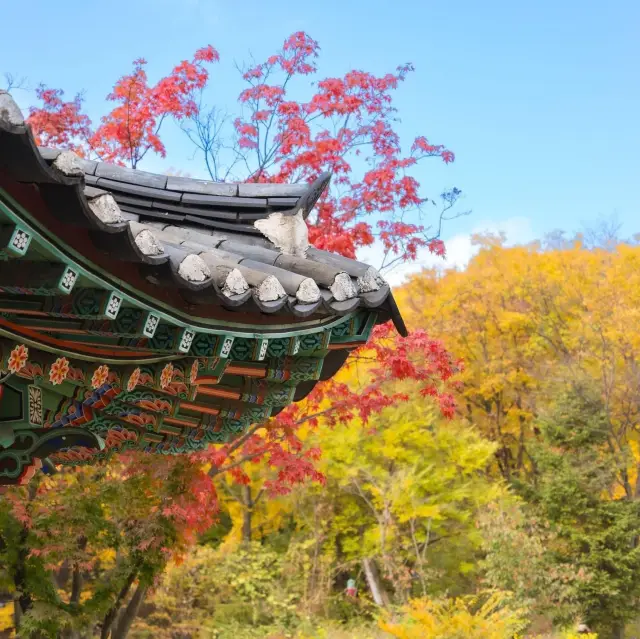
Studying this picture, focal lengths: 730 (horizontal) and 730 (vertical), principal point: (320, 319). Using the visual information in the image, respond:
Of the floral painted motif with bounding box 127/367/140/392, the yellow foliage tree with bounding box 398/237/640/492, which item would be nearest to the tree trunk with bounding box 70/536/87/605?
the floral painted motif with bounding box 127/367/140/392

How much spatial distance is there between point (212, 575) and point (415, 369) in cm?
917

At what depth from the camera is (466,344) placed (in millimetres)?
23109

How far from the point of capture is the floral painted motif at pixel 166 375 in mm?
2620

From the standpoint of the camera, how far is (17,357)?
7.41ft

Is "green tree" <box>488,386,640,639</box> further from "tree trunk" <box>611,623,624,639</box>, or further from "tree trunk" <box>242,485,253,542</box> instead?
"tree trunk" <box>242,485,253,542</box>

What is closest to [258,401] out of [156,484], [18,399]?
[18,399]

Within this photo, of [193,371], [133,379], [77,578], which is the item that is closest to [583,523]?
[77,578]

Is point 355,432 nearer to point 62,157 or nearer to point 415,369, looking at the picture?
point 415,369

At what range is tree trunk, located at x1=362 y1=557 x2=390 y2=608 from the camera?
54.0 ft

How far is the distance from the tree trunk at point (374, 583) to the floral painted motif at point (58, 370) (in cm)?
1513

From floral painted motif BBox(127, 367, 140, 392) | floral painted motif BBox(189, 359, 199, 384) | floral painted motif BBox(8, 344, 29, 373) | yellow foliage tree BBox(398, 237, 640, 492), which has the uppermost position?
yellow foliage tree BBox(398, 237, 640, 492)

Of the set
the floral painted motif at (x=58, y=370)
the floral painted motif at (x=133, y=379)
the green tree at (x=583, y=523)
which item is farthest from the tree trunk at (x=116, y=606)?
the green tree at (x=583, y=523)

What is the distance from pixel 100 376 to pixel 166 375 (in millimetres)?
229

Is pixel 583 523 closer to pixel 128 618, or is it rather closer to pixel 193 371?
pixel 128 618
